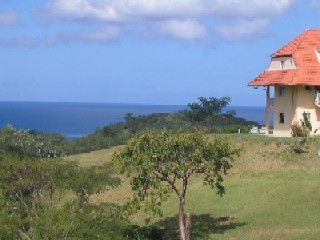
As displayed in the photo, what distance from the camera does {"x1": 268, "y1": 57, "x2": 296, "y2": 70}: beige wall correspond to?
52.7 m

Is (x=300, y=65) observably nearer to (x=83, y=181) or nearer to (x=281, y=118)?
(x=281, y=118)

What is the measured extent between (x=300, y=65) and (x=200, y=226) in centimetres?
2239

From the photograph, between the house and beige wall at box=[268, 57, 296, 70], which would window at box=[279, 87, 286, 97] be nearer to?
the house

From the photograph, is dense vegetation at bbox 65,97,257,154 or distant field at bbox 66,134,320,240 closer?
distant field at bbox 66,134,320,240

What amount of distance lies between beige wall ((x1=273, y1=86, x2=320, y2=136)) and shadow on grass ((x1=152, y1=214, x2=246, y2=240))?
19.5 meters

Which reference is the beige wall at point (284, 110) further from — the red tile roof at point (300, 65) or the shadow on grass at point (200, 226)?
the shadow on grass at point (200, 226)

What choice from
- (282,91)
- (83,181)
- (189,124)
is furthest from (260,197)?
(189,124)

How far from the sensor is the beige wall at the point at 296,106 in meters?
52.1

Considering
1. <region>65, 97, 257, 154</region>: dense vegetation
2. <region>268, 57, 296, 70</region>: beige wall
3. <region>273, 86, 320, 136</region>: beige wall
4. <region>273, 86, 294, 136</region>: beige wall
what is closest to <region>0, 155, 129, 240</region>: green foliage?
<region>273, 86, 320, 136</region>: beige wall

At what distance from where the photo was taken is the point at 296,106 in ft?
172

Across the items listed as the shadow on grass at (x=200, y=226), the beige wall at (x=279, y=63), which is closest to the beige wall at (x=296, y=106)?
the beige wall at (x=279, y=63)

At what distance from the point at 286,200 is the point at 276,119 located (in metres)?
19.4

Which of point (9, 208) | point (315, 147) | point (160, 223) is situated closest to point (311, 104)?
point (315, 147)

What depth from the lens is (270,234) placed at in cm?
2997
